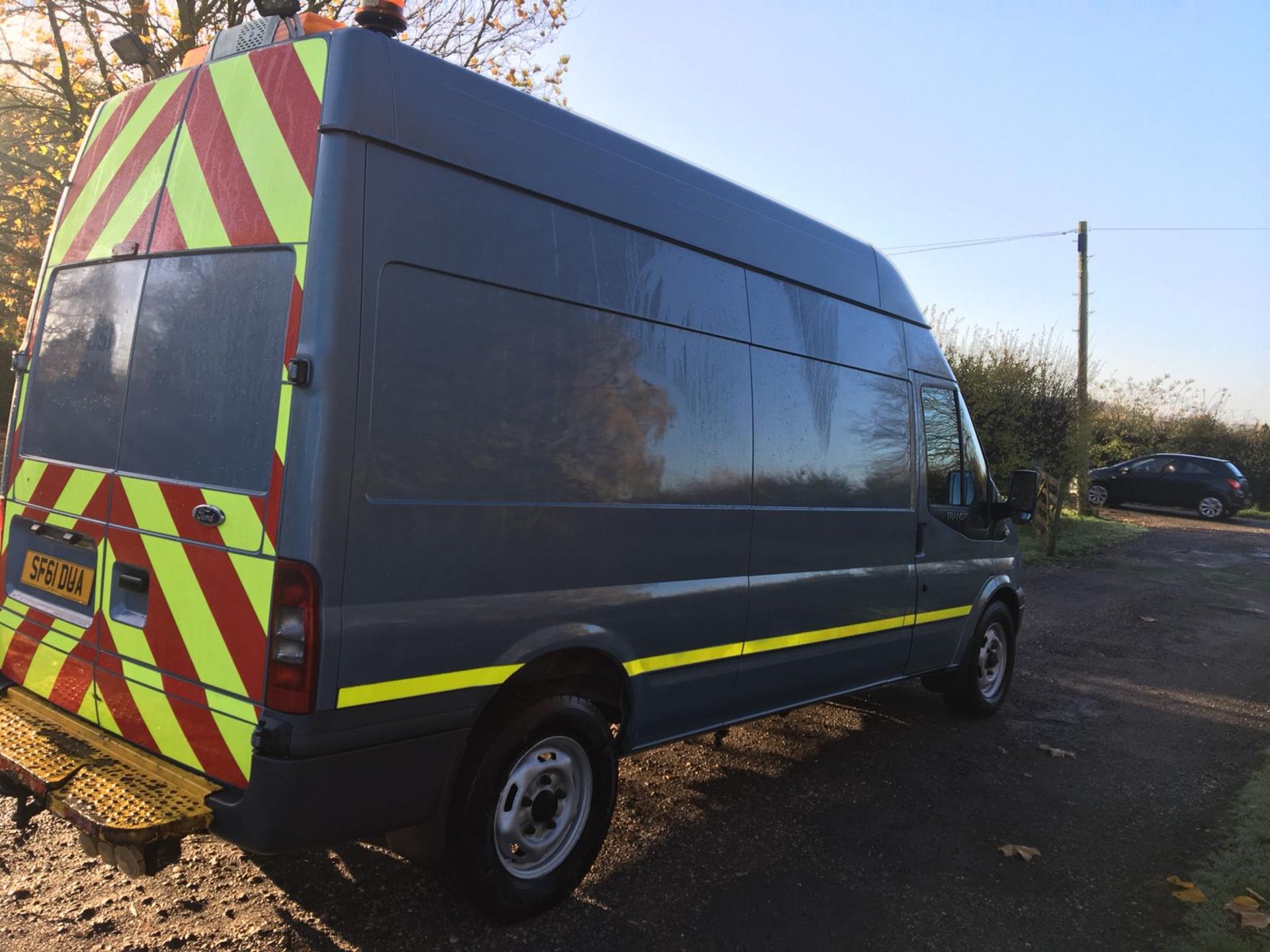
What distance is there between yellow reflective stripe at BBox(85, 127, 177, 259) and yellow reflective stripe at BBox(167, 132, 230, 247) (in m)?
0.07

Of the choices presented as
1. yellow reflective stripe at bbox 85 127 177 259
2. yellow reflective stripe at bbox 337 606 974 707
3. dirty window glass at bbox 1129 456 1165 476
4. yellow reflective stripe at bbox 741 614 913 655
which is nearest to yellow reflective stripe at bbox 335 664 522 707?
yellow reflective stripe at bbox 337 606 974 707

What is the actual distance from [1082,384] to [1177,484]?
8.14m

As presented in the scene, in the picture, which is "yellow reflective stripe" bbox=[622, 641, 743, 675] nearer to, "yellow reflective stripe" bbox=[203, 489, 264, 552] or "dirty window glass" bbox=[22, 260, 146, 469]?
"yellow reflective stripe" bbox=[203, 489, 264, 552]

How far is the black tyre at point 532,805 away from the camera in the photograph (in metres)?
2.98

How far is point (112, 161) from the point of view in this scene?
11.2 feet

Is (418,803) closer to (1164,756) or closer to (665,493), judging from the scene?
(665,493)

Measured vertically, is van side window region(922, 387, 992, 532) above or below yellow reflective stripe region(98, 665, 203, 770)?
above

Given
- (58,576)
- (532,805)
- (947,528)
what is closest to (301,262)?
(58,576)

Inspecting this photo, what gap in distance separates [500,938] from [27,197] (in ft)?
42.4

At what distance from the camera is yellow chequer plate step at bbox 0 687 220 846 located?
2527mm

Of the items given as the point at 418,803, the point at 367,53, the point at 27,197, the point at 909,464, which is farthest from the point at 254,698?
the point at 27,197

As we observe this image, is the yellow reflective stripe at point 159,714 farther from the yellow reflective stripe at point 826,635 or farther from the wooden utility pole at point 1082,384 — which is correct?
the wooden utility pole at point 1082,384

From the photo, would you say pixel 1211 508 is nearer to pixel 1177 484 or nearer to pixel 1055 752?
pixel 1177 484

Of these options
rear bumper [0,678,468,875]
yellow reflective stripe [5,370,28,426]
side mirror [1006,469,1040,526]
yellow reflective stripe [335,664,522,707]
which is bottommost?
rear bumper [0,678,468,875]
